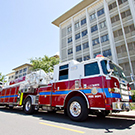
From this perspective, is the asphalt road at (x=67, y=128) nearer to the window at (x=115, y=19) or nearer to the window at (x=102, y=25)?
the window at (x=115, y=19)

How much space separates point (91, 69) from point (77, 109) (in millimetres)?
1874

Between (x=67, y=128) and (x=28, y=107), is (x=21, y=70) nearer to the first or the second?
(x=28, y=107)

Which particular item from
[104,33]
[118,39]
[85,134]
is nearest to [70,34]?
[104,33]

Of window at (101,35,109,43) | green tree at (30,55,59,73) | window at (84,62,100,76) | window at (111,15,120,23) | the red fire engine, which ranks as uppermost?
window at (111,15,120,23)

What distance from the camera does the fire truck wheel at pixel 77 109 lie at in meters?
4.51

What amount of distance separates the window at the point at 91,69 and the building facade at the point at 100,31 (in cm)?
1587

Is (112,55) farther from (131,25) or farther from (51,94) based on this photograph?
(51,94)

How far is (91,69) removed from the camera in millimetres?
5086

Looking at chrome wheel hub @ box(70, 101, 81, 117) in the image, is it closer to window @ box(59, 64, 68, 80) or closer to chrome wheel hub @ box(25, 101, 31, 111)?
window @ box(59, 64, 68, 80)

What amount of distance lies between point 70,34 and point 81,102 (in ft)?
86.5

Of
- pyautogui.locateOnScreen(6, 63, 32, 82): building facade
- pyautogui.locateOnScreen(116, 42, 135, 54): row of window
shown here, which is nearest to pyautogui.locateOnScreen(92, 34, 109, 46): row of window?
pyautogui.locateOnScreen(116, 42, 135, 54): row of window

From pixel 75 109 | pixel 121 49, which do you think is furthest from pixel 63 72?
pixel 121 49

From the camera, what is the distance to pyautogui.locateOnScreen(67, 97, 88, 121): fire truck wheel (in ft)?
14.8

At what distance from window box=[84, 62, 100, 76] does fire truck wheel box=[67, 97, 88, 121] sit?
47.9 inches
